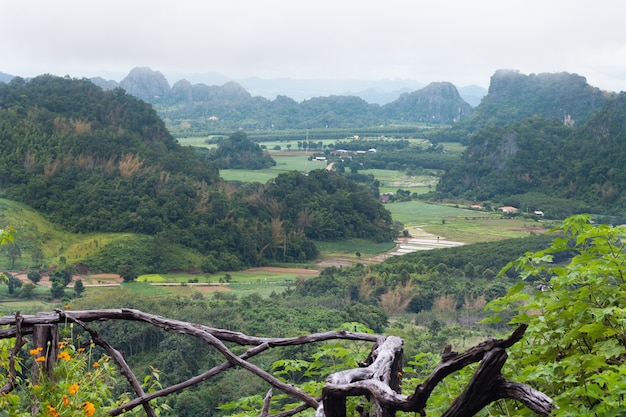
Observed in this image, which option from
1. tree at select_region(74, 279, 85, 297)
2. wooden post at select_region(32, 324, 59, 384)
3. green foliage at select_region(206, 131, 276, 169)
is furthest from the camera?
green foliage at select_region(206, 131, 276, 169)

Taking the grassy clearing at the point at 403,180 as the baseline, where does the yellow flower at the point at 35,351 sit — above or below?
above

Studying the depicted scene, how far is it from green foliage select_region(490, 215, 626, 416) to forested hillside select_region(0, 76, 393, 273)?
624 inches

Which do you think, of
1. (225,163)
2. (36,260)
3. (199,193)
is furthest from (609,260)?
(225,163)

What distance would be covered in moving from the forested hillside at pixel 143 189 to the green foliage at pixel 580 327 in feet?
52.0

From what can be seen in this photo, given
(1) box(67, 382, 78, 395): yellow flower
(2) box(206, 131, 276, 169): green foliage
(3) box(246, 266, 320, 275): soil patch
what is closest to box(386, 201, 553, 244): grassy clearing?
(3) box(246, 266, 320, 275): soil patch

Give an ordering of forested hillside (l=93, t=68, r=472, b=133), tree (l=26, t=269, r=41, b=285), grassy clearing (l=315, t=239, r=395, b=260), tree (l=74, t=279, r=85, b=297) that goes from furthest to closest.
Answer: forested hillside (l=93, t=68, r=472, b=133) → grassy clearing (l=315, t=239, r=395, b=260) → tree (l=26, t=269, r=41, b=285) → tree (l=74, t=279, r=85, b=297)

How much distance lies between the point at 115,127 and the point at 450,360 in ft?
74.6

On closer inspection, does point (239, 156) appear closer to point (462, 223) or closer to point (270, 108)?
point (462, 223)

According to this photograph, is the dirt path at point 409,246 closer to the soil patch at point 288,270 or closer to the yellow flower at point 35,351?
the soil patch at point 288,270

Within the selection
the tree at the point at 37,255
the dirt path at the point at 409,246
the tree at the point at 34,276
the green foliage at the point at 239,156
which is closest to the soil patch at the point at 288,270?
the dirt path at the point at 409,246

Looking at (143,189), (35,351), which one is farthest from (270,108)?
(35,351)

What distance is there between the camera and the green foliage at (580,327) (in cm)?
118

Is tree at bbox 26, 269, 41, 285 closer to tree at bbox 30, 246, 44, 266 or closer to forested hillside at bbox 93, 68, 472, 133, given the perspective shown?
tree at bbox 30, 246, 44, 266

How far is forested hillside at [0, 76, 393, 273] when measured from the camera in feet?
61.4
